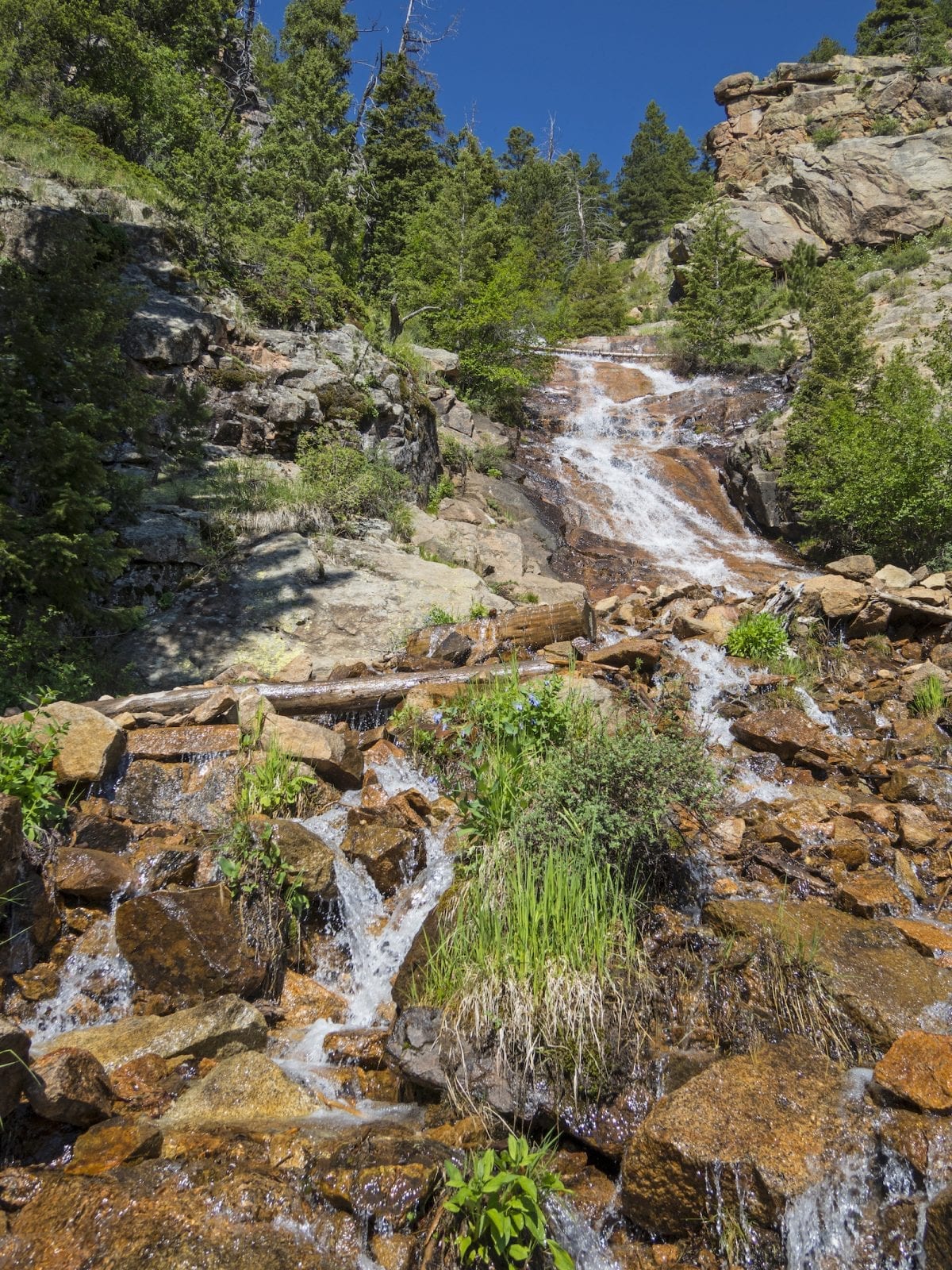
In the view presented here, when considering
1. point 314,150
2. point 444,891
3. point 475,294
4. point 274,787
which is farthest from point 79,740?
point 314,150

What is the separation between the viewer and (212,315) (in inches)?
516

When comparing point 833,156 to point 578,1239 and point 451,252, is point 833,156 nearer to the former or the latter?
point 451,252

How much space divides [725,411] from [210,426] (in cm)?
1759

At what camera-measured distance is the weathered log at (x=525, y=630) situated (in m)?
8.68

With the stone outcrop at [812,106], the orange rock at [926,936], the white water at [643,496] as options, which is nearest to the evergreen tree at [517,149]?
the stone outcrop at [812,106]

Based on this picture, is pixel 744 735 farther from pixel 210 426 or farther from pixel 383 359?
pixel 383 359

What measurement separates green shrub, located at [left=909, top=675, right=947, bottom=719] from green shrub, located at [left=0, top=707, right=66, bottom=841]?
8.23m

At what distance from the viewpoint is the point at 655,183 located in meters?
51.1

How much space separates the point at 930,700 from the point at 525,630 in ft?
15.2

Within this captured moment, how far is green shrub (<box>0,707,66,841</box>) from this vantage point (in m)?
4.23

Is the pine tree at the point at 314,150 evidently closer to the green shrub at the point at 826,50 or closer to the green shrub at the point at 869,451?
the green shrub at the point at 869,451

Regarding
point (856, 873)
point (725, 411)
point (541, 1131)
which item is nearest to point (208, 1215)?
point (541, 1131)

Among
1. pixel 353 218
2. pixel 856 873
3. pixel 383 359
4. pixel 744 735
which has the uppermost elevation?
pixel 353 218

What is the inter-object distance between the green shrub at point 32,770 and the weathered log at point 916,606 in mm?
9728
